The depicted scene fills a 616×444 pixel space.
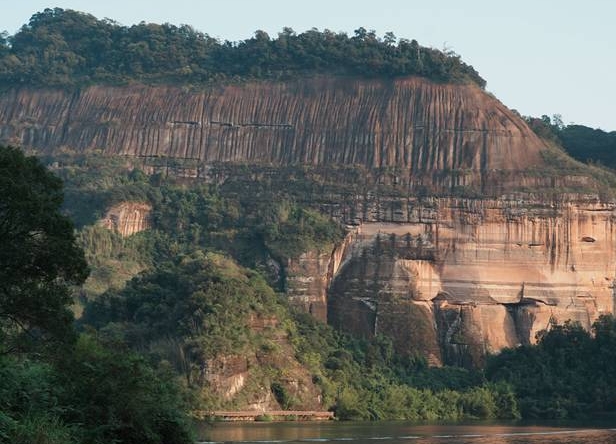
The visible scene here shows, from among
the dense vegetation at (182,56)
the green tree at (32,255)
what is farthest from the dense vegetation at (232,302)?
the green tree at (32,255)

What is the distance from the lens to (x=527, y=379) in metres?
88.3

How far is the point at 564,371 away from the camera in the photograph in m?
88.6

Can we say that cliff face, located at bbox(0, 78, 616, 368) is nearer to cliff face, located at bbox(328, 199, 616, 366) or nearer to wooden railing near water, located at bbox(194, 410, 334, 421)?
cliff face, located at bbox(328, 199, 616, 366)

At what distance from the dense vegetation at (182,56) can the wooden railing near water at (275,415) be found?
3344 centimetres

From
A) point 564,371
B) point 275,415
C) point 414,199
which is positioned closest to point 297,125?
point 414,199

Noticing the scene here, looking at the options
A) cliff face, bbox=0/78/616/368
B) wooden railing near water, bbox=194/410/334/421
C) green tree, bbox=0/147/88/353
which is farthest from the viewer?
cliff face, bbox=0/78/616/368

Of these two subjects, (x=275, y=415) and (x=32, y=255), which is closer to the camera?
(x=32, y=255)

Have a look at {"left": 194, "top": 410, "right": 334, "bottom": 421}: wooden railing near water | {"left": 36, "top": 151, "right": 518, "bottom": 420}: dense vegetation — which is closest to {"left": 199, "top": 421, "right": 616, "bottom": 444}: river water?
{"left": 194, "top": 410, "right": 334, "bottom": 421}: wooden railing near water

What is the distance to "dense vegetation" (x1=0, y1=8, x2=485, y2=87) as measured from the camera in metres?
108

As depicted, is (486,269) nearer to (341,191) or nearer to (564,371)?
(341,191)

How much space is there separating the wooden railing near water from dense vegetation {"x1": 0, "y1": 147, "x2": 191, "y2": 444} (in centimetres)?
3423

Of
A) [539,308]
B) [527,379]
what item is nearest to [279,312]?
[527,379]

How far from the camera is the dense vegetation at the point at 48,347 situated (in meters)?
36.4

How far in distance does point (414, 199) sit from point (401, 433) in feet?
114
